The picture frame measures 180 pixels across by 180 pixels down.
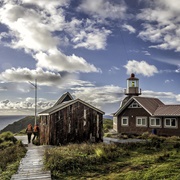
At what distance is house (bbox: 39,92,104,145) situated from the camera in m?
24.3

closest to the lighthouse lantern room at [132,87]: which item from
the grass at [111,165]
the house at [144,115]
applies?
the house at [144,115]

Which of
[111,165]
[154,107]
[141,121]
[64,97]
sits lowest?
[111,165]

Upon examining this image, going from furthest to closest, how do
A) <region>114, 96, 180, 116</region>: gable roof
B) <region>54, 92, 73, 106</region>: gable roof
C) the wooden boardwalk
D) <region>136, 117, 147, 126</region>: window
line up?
<region>136, 117, 147, 126</region>: window, <region>114, 96, 180, 116</region>: gable roof, <region>54, 92, 73, 106</region>: gable roof, the wooden boardwalk

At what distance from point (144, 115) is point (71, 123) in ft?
49.2

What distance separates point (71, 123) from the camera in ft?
82.3

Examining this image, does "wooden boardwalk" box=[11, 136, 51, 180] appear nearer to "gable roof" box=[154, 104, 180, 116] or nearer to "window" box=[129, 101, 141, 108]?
"gable roof" box=[154, 104, 180, 116]

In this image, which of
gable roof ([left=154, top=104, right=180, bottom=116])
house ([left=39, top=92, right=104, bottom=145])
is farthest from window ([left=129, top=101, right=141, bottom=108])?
house ([left=39, top=92, right=104, bottom=145])

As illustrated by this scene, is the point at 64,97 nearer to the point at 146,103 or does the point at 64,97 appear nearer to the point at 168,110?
the point at 146,103

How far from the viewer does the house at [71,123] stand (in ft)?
79.6

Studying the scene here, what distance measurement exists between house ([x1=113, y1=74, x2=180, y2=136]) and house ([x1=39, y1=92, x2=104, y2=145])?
11493mm

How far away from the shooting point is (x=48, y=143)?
24078mm

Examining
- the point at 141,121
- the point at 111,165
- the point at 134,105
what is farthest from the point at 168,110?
the point at 111,165

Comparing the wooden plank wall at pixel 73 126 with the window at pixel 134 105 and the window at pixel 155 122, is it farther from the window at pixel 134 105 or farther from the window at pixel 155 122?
the window at pixel 134 105

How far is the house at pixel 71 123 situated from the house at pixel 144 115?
11.5m
